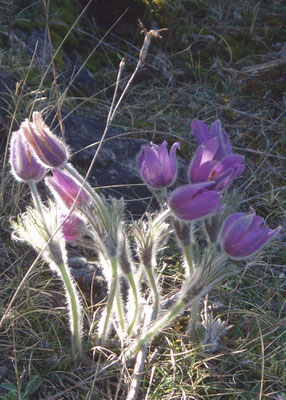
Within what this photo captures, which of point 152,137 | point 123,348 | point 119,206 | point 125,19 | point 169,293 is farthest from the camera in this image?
point 125,19

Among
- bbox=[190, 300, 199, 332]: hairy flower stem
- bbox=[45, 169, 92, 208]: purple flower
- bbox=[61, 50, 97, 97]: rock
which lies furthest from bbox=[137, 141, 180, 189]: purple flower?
bbox=[61, 50, 97, 97]: rock

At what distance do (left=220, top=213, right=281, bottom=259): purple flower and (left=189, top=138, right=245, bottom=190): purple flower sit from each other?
0.12 meters

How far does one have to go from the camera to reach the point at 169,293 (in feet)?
5.65

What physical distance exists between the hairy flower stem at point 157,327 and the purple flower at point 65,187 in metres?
0.39

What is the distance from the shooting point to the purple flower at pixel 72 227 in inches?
52.6

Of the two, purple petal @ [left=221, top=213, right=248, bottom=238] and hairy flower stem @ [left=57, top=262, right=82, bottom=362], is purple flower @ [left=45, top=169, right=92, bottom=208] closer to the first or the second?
hairy flower stem @ [left=57, top=262, right=82, bottom=362]

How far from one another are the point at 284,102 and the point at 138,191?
111cm

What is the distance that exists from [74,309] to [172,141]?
4.01ft

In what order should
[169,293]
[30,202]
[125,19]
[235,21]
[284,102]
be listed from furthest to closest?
[235,21]
[125,19]
[284,102]
[30,202]
[169,293]

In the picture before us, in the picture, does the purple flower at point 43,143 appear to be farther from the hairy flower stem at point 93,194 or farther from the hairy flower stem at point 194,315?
the hairy flower stem at point 194,315

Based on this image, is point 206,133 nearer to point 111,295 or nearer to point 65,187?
point 65,187

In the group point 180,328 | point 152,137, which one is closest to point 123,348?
point 180,328

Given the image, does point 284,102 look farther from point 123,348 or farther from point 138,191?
point 123,348

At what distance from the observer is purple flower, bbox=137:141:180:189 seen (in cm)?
129
